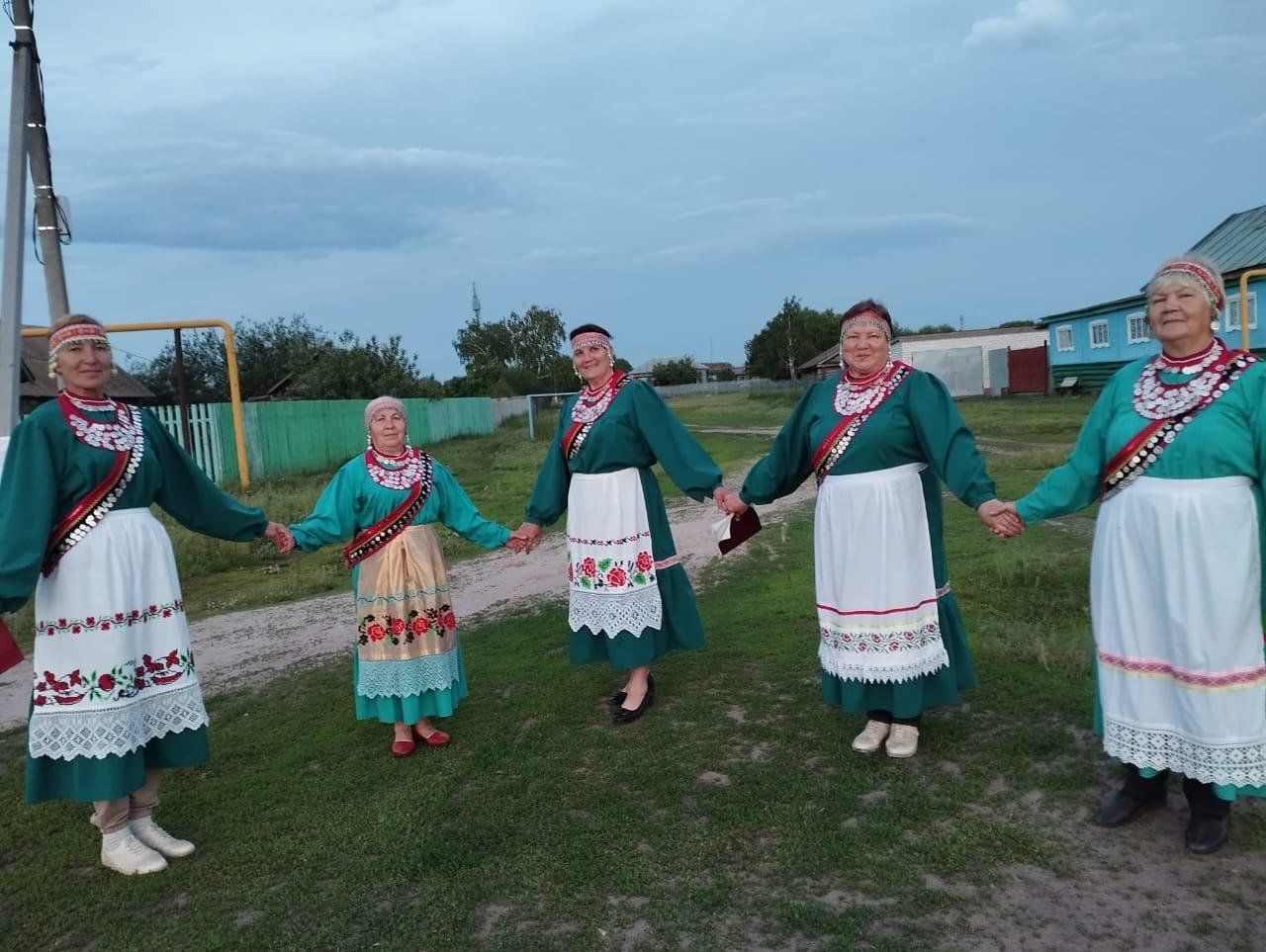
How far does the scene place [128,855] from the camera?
3.70 meters

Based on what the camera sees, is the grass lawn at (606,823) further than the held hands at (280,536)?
No

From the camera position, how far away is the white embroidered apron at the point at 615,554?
4863 millimetres

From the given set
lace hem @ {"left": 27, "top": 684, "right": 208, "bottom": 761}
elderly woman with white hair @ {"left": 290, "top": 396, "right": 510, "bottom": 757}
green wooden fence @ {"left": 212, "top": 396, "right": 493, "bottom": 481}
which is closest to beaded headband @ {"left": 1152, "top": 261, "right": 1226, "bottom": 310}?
elderly woman with white hair @ {"left": 290, "top": 396, "right": 510, "bottom": 757}

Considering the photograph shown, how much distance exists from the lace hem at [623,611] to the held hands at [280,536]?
1494mm

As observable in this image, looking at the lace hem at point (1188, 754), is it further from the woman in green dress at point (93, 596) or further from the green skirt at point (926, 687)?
the woman in green dress at point (93, 596)

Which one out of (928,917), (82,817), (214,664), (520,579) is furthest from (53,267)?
(928,917)

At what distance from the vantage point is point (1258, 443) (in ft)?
10.3

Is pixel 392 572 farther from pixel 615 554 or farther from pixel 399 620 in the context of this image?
pixel 615 554

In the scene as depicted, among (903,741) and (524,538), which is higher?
(524,538)

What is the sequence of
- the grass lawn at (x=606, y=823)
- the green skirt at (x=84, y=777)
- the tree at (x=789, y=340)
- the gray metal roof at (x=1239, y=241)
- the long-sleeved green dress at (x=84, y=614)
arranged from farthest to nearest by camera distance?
the tree at (x=789, y=340) < the gray metal roof at (x=1239, y=241) < the green skirt at (x=84, y=777) < the long-sleeved green dress at (x=84, y=614) < the grass lawn at (x=606, y=823)

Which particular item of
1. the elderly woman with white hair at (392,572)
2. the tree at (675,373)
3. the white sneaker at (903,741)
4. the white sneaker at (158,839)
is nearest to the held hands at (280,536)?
the elderly woman with white hair at (392,572)

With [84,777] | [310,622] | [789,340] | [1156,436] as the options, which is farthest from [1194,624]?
[789,340]

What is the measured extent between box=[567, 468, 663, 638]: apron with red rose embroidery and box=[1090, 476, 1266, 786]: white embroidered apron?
2284 millimetres

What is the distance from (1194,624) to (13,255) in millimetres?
8118
